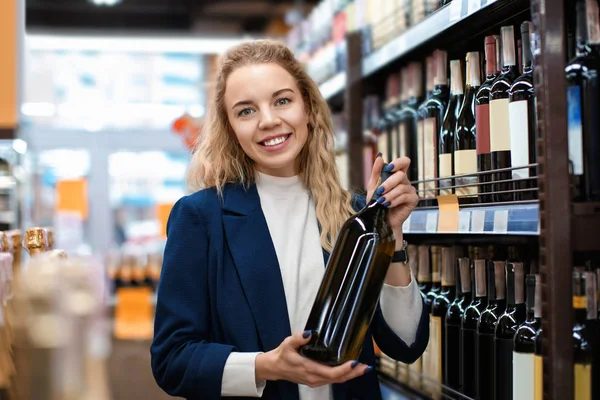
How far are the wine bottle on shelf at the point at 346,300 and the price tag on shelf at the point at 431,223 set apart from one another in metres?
0.43

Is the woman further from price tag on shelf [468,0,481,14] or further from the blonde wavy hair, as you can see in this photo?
price tag on shelf [468,0,481,14]

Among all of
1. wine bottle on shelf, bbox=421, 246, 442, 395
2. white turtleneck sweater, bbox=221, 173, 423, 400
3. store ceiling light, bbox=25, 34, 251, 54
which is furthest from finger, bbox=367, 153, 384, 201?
store ceiling light, bbox=25, 34, 251, 54

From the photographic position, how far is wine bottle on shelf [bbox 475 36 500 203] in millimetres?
1654

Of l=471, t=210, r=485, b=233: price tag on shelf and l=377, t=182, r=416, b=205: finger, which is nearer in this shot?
l=377, t=182, r=416, b=205: finger

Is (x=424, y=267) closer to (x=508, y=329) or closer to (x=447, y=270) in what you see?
(x=447, y=270)

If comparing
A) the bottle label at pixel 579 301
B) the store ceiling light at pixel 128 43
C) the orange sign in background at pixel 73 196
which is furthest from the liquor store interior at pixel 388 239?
the store ceiling light at pixel 128 43

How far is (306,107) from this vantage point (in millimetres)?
1720

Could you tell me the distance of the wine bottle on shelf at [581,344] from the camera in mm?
1256

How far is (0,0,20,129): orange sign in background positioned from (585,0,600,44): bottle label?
4.72 feet

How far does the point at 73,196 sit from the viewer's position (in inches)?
218

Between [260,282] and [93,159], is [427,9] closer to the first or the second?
[260,282]

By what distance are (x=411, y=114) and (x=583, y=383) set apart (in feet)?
3.73

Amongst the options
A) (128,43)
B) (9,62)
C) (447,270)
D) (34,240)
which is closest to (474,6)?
(447,270)

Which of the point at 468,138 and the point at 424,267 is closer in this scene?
the point at 468,138
